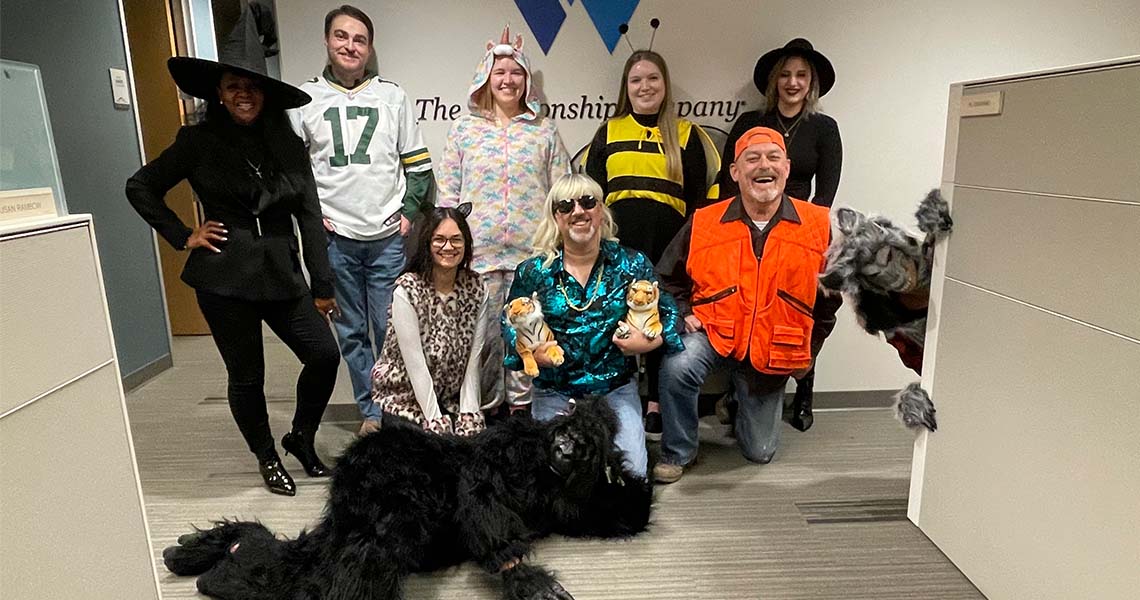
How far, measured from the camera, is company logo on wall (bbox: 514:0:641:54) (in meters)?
2.85

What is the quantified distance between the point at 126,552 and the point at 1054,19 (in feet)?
12.6

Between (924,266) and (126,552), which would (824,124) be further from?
(126,552)

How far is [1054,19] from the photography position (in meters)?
2.97

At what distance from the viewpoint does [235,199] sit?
2.22 metres

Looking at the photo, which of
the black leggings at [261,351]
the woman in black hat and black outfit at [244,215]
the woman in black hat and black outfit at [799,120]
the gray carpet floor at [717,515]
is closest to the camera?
the gray carpet floor at [717,515]

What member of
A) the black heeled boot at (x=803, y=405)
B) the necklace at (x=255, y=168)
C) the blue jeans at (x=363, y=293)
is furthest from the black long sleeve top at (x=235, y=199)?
the black heeled boot at (x=803, y=405)

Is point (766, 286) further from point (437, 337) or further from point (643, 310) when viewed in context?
point (437, 337)

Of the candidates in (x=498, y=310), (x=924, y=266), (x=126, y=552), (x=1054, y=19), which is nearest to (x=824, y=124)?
(x=924, y=266)

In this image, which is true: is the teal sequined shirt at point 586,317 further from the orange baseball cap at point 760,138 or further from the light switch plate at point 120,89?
the light switch plate at point 120,89

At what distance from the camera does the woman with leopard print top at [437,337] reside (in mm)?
2373

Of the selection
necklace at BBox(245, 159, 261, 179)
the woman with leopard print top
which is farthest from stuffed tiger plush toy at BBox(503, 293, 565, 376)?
necklace at BBox(245, 159, 261, 179)

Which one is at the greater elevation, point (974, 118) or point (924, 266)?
point (974, 118)

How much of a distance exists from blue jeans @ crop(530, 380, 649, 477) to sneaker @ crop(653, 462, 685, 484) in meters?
0.11

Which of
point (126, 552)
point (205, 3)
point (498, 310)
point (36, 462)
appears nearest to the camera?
point (36, 462)
